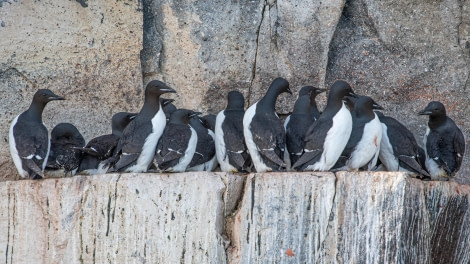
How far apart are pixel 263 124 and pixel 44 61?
10.1ft

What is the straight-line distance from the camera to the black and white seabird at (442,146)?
980 centimetres

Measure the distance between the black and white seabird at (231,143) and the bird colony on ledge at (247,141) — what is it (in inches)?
0.4

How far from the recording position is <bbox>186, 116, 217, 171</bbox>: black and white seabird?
9.73m

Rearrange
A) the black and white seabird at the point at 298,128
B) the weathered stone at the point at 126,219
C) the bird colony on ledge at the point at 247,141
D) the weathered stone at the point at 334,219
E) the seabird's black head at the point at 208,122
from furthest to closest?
the seabird's black head at the point at 208,122
the black and white seabird at the point at 298,128
the bird colony on ledge at the point at 247,141
the weathered stone at the point at 126,219
the weathered stone at the point at 334,219

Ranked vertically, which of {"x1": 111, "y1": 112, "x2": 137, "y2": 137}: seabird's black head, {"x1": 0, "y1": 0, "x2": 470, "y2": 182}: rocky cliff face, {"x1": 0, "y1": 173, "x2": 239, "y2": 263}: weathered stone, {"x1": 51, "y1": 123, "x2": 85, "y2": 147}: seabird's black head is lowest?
{"x1": 0, "y1": 173, "x2": 239, "y2": 263}: weathered stone

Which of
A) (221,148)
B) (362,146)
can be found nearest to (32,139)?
(221,148)

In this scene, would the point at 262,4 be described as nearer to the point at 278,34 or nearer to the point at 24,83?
the point at 278,34

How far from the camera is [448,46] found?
11.3 m

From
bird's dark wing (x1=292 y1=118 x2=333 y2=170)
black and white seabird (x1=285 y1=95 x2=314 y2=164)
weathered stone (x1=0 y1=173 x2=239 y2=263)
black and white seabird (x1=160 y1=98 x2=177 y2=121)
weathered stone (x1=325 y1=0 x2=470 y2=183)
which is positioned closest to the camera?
weathered stone (x1=0 y1=173 x2=239 y2=263)

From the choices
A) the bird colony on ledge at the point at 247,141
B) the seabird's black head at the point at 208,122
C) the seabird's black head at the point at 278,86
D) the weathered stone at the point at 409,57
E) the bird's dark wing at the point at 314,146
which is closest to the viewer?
the bird's dark wing at the point at 314,146

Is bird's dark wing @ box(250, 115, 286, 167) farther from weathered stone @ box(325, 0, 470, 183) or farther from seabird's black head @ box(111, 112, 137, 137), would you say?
weathered stone @ box(325, 0, 470, 183)

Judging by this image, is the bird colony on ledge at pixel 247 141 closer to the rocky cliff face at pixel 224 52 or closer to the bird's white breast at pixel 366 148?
the bird's white breast at pixel 366 148

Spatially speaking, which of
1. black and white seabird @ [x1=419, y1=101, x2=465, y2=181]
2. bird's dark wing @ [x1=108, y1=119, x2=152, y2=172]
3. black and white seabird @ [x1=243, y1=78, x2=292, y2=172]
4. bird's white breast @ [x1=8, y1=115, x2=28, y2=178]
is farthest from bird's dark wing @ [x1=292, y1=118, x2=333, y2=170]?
bird's white breast @ [x1=8, y1=115, x2=28, y2=178]

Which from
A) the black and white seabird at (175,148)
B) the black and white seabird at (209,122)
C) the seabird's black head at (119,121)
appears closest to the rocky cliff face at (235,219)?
the black and white seabird at (175,148)
